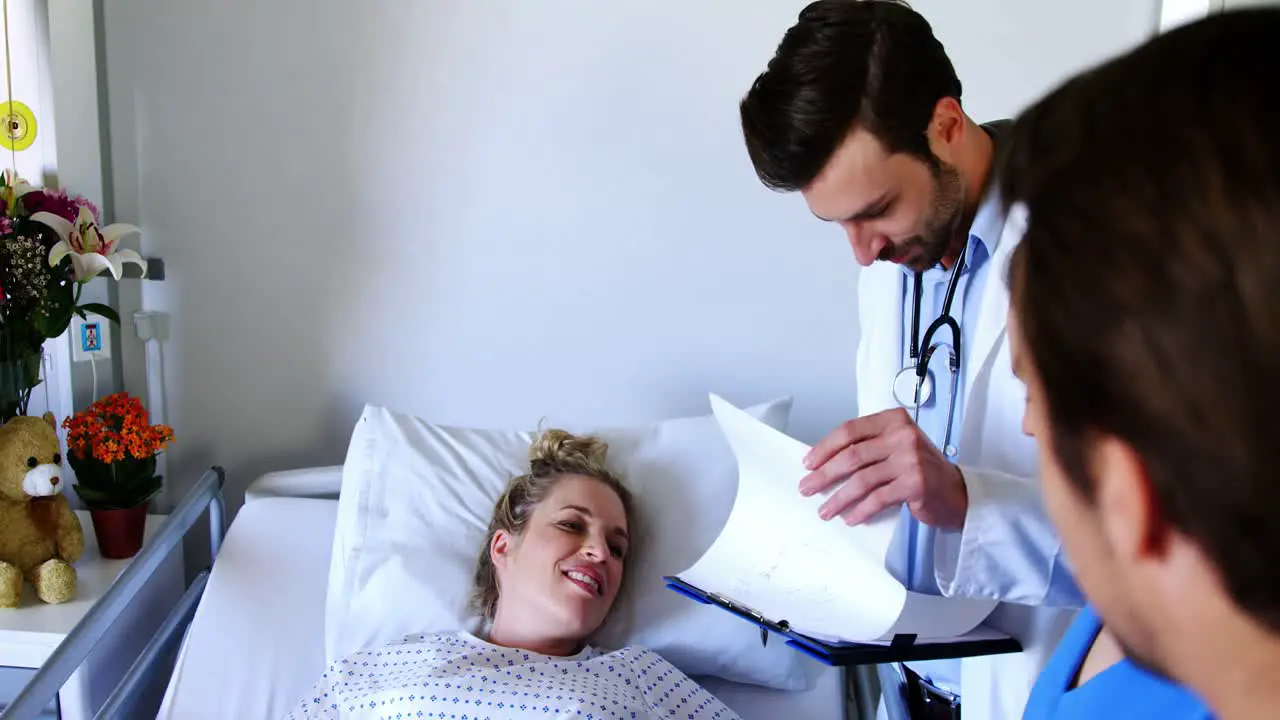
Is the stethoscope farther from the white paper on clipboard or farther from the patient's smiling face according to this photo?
the patient's smiling face

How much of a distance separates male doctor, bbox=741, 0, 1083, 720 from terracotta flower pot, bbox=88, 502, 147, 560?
55.2 inches

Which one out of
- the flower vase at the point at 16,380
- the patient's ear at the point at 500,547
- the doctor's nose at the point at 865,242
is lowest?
the patient's ear at the point at 500,547

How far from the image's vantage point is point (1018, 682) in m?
1.20

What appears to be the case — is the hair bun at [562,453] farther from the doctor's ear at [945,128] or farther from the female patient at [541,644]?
the doctor's ear at [945,128]

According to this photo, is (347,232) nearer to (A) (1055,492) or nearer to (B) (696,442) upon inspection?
(B) (696,442)

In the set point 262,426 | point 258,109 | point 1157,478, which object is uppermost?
point 258,109

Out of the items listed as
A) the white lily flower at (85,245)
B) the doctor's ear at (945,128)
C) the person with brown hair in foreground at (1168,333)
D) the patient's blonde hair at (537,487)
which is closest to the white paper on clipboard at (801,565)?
the doctor's ear at (945,128)

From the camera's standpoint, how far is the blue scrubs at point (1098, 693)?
0.58 m

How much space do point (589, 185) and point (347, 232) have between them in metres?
0.53

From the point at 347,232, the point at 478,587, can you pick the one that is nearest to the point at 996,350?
the point at 478,587

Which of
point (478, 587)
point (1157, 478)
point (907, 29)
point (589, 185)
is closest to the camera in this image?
point (1157, 478)

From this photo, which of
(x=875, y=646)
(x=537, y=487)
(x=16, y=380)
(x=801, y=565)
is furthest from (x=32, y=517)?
(x=875, y=646)

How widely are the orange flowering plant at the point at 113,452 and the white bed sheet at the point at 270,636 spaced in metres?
0.21

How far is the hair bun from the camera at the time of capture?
1.72 m
